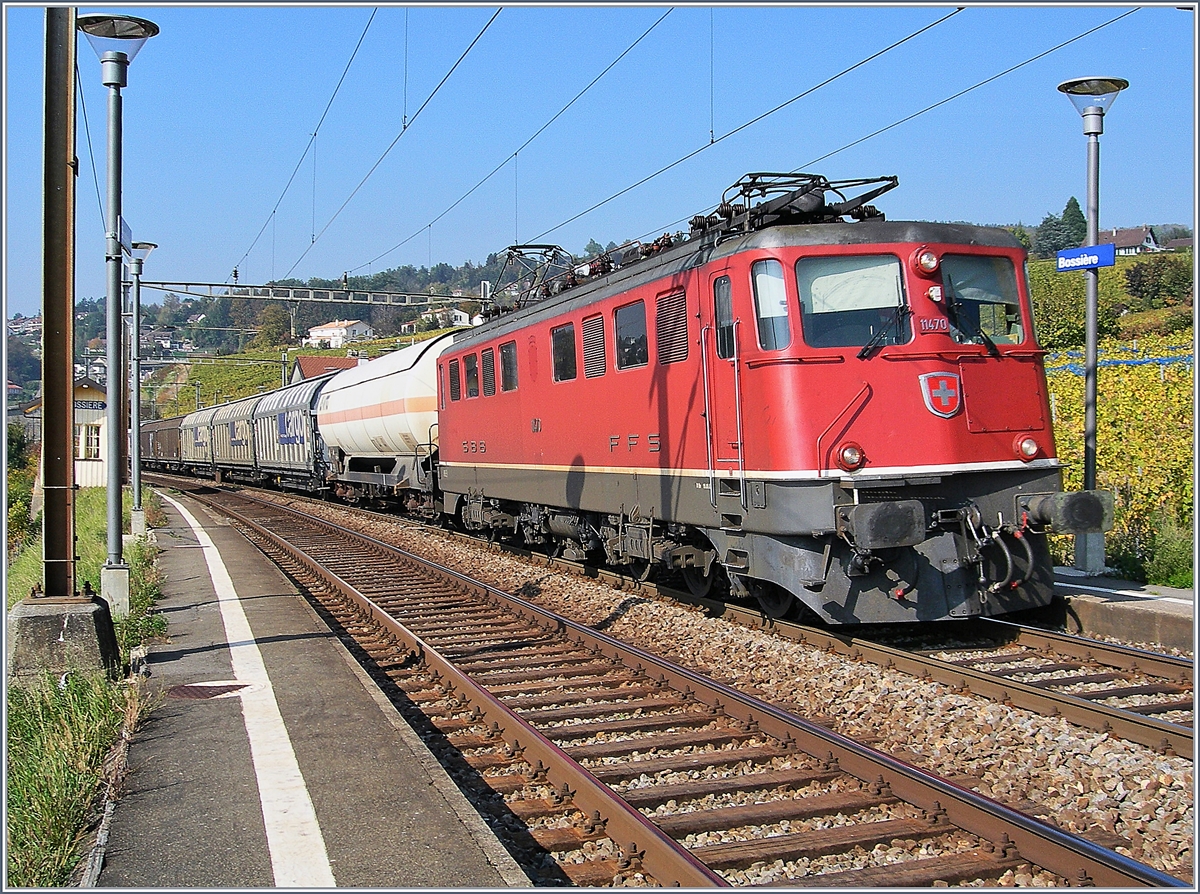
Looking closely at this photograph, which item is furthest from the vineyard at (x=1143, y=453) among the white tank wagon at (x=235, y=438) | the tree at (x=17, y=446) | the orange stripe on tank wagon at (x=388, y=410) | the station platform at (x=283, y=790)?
the tree at (x=17, y=446)

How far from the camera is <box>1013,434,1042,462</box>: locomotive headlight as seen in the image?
8594 millimetres

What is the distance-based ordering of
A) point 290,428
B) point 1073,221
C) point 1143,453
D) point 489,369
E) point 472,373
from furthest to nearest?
point 1073,221 < point 290,428 < point 472,373 < point 489,369 < point 1143,453

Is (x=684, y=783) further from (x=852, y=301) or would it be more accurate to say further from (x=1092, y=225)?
(x=1092, y=225)

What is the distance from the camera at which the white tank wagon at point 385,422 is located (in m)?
20.9

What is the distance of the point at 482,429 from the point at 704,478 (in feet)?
23.9

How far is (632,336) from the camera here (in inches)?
428

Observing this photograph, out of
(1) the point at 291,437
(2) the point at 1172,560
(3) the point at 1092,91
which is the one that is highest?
(3) the point at 1092,91

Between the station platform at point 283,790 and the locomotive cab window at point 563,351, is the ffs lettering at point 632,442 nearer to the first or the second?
the locomotive cab window at point 563,351

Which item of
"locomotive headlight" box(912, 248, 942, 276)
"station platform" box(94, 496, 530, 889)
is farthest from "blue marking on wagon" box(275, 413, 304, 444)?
"locomotive headlight" box(912, 248, 942, 276)

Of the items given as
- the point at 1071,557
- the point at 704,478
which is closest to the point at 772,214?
the point at 704,478

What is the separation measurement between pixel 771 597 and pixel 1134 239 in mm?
117364

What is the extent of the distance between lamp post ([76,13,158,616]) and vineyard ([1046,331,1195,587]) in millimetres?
10573

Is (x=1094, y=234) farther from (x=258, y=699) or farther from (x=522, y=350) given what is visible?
(x=258, y=699)

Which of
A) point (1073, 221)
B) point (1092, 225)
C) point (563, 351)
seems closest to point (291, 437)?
point (563, 351)
